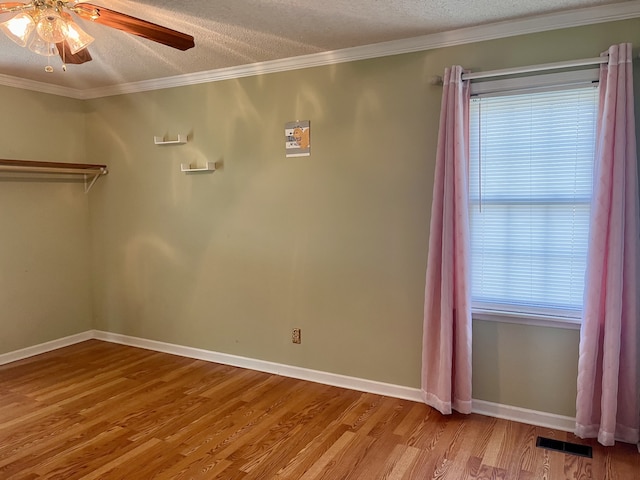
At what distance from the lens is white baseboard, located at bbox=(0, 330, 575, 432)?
9.68 feet

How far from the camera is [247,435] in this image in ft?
9.36

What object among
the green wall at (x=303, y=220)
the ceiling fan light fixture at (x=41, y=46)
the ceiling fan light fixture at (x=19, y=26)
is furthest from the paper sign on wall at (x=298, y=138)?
the ceiling fan light fixture at (x=19, y=26)

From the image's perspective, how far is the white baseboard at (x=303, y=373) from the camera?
9.68 ft

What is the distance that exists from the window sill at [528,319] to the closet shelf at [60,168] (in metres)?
3.58

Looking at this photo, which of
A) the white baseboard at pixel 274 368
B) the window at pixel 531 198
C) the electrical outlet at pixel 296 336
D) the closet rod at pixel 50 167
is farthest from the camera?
the closet rod at pixel 50 167

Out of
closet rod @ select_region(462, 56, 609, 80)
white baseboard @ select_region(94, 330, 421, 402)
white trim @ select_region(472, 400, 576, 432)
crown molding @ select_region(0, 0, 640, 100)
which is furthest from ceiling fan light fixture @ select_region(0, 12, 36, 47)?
white trim @ select_region(472, 400, 576, 432)

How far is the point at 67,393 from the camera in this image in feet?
11.4

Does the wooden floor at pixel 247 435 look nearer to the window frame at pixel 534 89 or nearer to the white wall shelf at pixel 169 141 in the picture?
the window frame at pixel 534 89

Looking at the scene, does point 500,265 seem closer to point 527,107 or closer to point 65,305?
point 527,107

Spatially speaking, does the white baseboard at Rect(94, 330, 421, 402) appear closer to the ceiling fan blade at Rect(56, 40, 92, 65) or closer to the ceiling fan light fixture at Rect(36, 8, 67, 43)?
the ceiling fan blade at Rect(56, 40, 92, 65)

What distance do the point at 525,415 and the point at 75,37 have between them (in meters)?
3.22

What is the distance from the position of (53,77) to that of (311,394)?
3370mm

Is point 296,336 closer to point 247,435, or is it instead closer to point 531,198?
point 247,435

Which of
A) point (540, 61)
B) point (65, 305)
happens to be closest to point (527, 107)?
point (540, 61)
